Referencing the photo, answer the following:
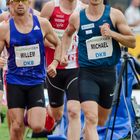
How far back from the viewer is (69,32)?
10.6m

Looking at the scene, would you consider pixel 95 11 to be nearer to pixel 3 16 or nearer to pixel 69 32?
pixel 69 32

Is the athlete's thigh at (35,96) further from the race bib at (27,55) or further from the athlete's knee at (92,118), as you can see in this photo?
the athlete's knee at (92,118)

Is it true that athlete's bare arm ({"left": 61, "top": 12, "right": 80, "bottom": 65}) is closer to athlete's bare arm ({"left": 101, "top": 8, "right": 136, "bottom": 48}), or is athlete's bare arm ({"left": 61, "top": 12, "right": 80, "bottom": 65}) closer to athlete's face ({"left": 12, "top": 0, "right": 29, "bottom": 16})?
athlete's bare arm ({"left": 101, "top": 8, "right": 136, "bottom": 48})

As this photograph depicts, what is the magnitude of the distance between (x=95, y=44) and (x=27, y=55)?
2.76 feet

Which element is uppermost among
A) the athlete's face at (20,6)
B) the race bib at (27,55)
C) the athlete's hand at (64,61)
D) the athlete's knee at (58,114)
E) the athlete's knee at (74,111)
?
the athlete's face at (20,6)


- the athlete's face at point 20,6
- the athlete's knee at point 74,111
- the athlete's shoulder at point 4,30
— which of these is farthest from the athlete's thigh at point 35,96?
the athlete's face at point 20,6

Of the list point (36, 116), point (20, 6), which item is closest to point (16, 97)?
point (36, 116)

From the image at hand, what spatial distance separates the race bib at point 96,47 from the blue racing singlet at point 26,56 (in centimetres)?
57

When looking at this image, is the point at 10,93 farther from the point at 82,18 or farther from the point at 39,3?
the point at 39,3

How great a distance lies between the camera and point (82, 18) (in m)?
10.2

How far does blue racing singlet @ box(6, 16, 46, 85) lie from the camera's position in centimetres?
1000

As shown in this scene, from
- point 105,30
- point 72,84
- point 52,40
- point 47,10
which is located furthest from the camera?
point 47,10

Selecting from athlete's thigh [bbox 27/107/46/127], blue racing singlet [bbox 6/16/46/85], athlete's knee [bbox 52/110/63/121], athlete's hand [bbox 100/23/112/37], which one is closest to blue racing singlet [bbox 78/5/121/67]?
athlete's hand [bbox 100/23/112/37]

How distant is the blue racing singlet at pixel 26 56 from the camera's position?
1000cm
